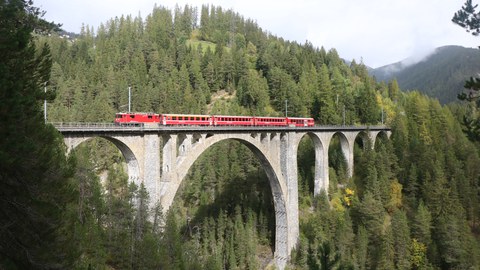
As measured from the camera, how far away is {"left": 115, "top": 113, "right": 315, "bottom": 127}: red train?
86.7 ft

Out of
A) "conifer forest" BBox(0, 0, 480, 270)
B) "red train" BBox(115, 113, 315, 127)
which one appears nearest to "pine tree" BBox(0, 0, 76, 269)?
"conifer forest" BBox(0, 0, 480, 270)

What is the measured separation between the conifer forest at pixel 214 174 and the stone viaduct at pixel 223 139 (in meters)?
1.47

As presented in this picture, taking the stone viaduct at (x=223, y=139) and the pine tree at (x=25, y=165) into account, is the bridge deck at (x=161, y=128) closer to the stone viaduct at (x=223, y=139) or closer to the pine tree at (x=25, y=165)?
the stone viaduct at (x=223, y=139)

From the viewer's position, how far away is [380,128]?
59.0 metres

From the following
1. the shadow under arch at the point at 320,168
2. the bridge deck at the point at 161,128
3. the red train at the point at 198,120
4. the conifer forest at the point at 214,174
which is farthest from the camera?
the shadow under arch at the point at 320,168

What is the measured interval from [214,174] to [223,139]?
23.4m

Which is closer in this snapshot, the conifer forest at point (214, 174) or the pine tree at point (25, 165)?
the pine tree at point (25, 165)

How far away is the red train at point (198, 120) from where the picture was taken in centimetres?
2642

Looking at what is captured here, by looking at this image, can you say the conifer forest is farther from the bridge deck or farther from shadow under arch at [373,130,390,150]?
the bridge deck

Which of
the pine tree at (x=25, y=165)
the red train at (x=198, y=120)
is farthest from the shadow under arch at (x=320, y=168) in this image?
the pine tree at (x=25, y=165)

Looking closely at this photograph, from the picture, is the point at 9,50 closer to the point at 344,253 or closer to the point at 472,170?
the point at 344,253

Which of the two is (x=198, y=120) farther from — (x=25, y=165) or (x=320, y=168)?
(x=320, y=168)

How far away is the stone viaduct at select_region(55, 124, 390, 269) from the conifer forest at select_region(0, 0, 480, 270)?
1.47m

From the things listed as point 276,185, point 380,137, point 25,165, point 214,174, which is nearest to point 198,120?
point 276,185
